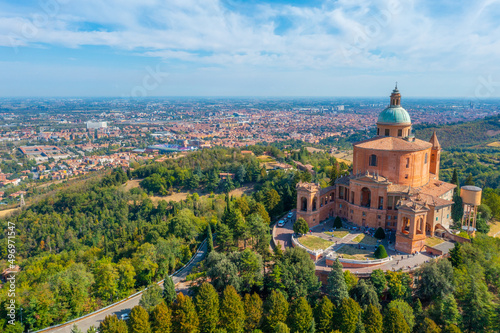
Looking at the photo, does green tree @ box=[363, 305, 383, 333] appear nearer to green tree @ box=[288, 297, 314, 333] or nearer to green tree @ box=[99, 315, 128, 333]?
green tree @ box=[288, 297, 314, 333]

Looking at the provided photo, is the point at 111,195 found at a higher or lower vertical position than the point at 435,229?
lower

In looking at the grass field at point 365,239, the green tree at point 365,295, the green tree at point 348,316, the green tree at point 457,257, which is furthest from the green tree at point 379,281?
the grass field at point 365,239

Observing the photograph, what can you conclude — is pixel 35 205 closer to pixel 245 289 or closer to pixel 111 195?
pixel 111 195

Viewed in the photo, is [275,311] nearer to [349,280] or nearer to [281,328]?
[281,328]

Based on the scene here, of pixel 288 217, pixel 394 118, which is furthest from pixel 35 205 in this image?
pixel 394 118

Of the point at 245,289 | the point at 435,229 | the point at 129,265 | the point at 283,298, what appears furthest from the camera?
the point at 435,229

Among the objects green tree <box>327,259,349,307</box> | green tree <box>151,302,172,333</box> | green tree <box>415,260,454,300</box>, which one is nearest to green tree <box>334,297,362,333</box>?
green tree <box>327,259,349,307</box>
